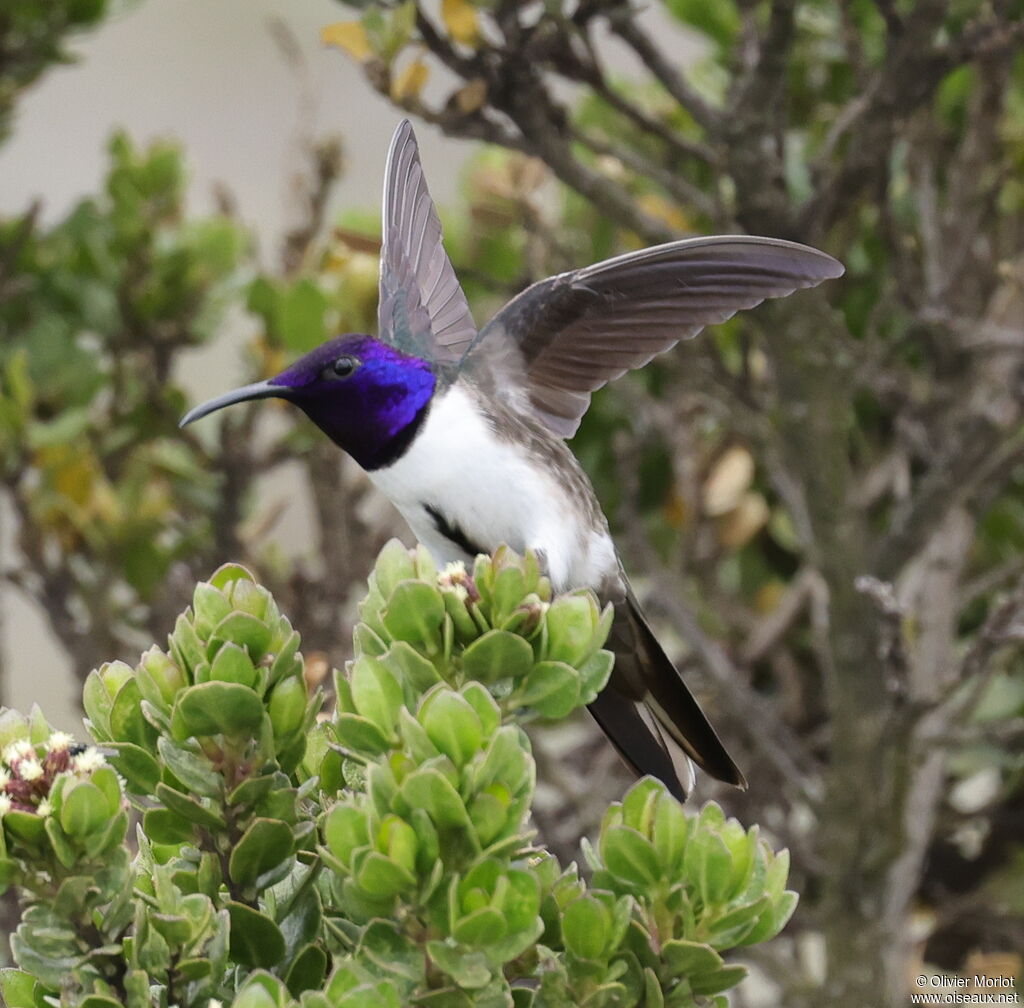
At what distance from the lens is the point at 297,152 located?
119 inches

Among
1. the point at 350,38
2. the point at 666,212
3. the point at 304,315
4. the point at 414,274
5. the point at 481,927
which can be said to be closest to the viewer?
the point at 481,927

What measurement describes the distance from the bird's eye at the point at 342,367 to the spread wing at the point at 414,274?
189mm

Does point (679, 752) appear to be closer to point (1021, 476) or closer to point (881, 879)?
point (881, 879)

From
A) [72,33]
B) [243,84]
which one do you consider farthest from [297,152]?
[243,84]

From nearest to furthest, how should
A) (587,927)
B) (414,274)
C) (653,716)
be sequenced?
(587,927) → (653,716) → (414,274)

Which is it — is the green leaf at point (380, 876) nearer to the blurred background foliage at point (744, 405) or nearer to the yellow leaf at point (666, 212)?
the blurred background foliage at point (744, 405)

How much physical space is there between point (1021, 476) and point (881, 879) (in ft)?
3.13

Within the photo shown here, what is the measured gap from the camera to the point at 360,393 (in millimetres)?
1856

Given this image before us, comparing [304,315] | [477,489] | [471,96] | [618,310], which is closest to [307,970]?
[477,489]

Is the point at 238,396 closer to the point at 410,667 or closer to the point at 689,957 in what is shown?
the point at 410,667

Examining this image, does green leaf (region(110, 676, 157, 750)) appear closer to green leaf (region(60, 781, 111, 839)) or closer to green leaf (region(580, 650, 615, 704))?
green leaf (region(60, 781, 111, 839))

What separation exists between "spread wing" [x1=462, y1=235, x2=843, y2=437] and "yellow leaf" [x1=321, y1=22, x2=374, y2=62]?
1.36ft

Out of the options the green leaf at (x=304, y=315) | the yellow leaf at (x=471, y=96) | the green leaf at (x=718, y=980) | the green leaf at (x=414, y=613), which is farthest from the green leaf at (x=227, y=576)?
the green leaf at (x=304, y=315)

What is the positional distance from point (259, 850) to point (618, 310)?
3.40ft
